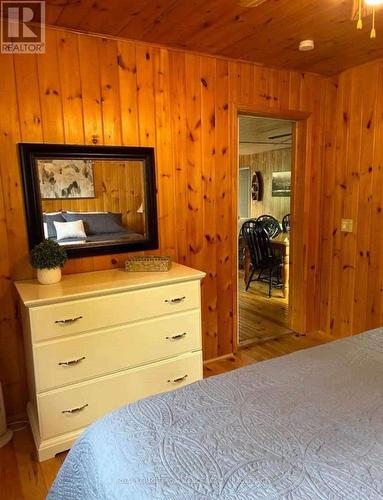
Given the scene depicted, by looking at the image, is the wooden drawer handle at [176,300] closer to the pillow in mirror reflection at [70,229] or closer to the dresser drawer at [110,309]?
the dresser drawer at [110,309]

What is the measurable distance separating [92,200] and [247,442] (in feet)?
6.04

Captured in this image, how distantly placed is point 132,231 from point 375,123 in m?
2.10

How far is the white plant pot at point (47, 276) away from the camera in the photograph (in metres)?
2.06

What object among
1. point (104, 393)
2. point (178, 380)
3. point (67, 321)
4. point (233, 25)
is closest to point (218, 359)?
point (178, 380)

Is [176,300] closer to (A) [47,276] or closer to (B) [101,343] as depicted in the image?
(B) [101,343]

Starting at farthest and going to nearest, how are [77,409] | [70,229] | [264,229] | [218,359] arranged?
1. [264,229]
2. [218,359]
3. [70,229]
4. [77,409]

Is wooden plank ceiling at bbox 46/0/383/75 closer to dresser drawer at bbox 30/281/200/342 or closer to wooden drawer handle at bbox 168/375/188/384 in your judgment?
dresser drawer at bbox 30/281/200/342

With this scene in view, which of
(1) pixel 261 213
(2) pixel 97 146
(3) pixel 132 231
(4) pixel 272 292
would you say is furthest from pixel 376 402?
(1) pixel 261 213

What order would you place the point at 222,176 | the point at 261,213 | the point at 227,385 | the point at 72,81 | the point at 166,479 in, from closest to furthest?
the point at 166,479 < the point at 227,385 < the point at 72,81 < the point at 222,176 < the point at 261,213

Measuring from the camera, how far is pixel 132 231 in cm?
253

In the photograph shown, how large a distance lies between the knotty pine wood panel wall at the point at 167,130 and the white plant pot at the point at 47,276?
195 millimetres

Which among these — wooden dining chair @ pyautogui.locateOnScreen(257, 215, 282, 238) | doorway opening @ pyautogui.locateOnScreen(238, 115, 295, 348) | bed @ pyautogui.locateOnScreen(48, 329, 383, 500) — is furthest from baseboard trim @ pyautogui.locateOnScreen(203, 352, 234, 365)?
wooden dining chair @ pyautogui.locateOnScreen(257, 215, 282, 238)

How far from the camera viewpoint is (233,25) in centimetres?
214

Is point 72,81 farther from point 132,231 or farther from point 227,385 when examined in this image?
point 227,385
